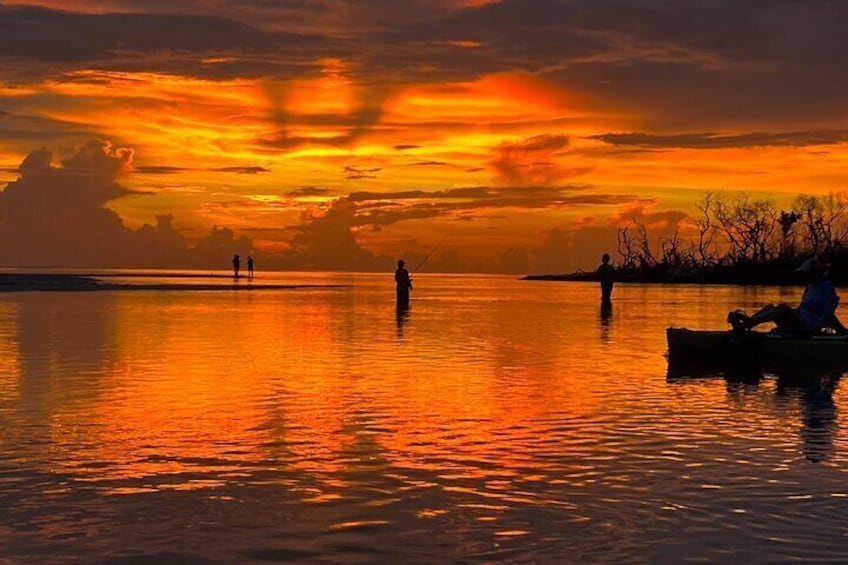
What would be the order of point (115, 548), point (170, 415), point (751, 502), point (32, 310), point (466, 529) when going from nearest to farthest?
1. point (115, 548)
2. point (466, 529)
3. point (751, 502)
4. point (170, 415)
5. point (32, 310)

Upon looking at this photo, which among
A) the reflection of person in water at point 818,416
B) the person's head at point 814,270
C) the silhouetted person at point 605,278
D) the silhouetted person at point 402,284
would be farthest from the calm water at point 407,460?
the silhouetted person at point 605,278

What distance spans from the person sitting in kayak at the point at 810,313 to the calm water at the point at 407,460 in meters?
2.44

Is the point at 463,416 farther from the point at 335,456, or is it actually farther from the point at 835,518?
the point at 835,518

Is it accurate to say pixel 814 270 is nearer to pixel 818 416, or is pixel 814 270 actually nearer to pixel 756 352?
pixel 756 352

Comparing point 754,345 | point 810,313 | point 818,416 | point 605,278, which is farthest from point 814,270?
point 605,278

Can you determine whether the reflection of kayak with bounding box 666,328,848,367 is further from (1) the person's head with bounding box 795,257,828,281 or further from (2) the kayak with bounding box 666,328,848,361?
(1) the person's head with bounding box 795,257,828,281

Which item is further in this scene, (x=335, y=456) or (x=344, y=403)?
(x=344, y=403)

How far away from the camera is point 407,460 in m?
10.7

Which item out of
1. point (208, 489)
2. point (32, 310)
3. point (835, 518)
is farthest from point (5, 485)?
point (32, 310)

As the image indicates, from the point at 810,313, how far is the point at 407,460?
43.3 feet

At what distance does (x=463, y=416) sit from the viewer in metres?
13.8

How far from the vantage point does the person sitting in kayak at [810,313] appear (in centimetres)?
2086

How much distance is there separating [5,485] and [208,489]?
Result: 1824 millimetres

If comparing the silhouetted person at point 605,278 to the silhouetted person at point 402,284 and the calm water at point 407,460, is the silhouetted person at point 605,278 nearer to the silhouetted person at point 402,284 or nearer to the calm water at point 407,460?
the silhouetted person at point 402,284
